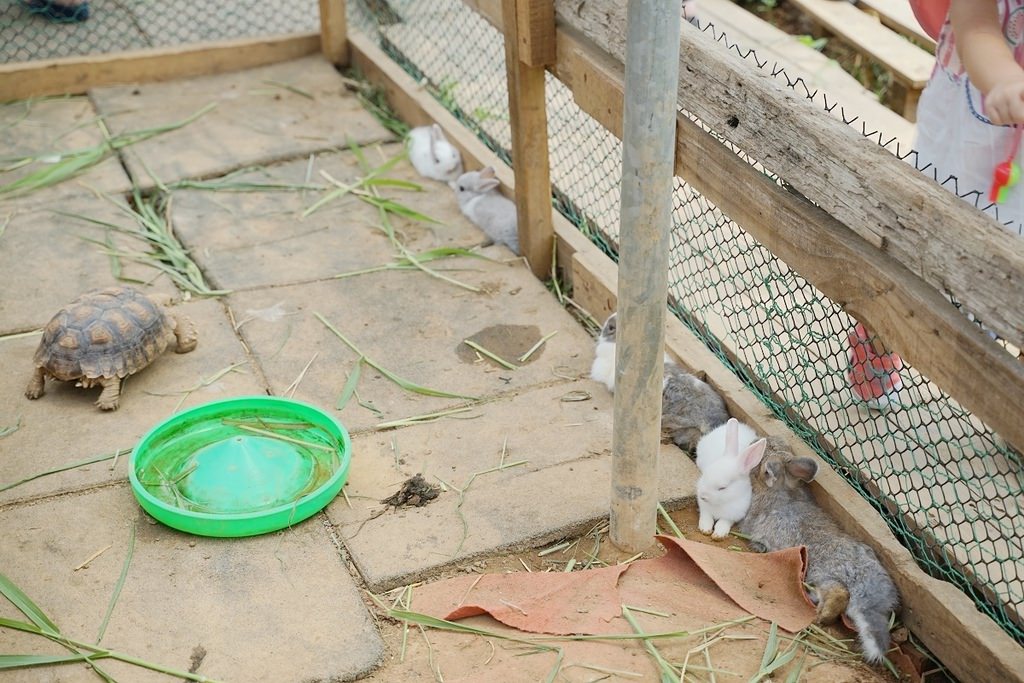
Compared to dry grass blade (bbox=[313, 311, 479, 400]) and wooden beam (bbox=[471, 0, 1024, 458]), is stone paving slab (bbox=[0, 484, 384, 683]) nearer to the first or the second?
dry grass blade (bbox=[313, 311, 479, 400])

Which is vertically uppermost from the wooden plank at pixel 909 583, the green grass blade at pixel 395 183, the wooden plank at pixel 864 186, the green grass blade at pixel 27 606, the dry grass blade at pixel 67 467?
the wooden plank at pixel 864 186

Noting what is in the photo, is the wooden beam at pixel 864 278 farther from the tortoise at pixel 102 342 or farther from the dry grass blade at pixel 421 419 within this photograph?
the tortoise at pixel 102 342

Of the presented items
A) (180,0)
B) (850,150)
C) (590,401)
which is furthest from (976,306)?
(180,0)

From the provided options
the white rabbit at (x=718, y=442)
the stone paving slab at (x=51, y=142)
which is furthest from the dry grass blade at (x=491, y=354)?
the stone paving slab at (x=51, y=142)

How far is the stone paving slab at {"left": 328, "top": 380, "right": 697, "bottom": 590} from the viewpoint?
309 centimetres

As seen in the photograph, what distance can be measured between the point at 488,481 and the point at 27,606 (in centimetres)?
121

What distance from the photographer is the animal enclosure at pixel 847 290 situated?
2502 millimetres

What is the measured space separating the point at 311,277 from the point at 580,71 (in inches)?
49.2

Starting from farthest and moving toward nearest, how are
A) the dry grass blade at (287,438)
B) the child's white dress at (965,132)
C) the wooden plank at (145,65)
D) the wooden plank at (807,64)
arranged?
the wooden plank at (145,65) → the wooden plank at (807,64) → the dry grass blade at (287,438) → the child's white dress at (965,132)

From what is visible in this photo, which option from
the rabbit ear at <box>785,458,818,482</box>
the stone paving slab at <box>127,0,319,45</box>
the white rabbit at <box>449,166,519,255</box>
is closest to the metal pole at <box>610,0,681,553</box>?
the rabbit ear at <box>785,458,818,482</box>

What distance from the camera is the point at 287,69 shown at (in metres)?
6.09

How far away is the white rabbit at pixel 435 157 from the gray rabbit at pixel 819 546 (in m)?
2.19

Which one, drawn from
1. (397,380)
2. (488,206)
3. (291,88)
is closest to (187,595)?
(397,380)

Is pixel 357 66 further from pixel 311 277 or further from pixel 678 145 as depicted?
pixel 678 145
